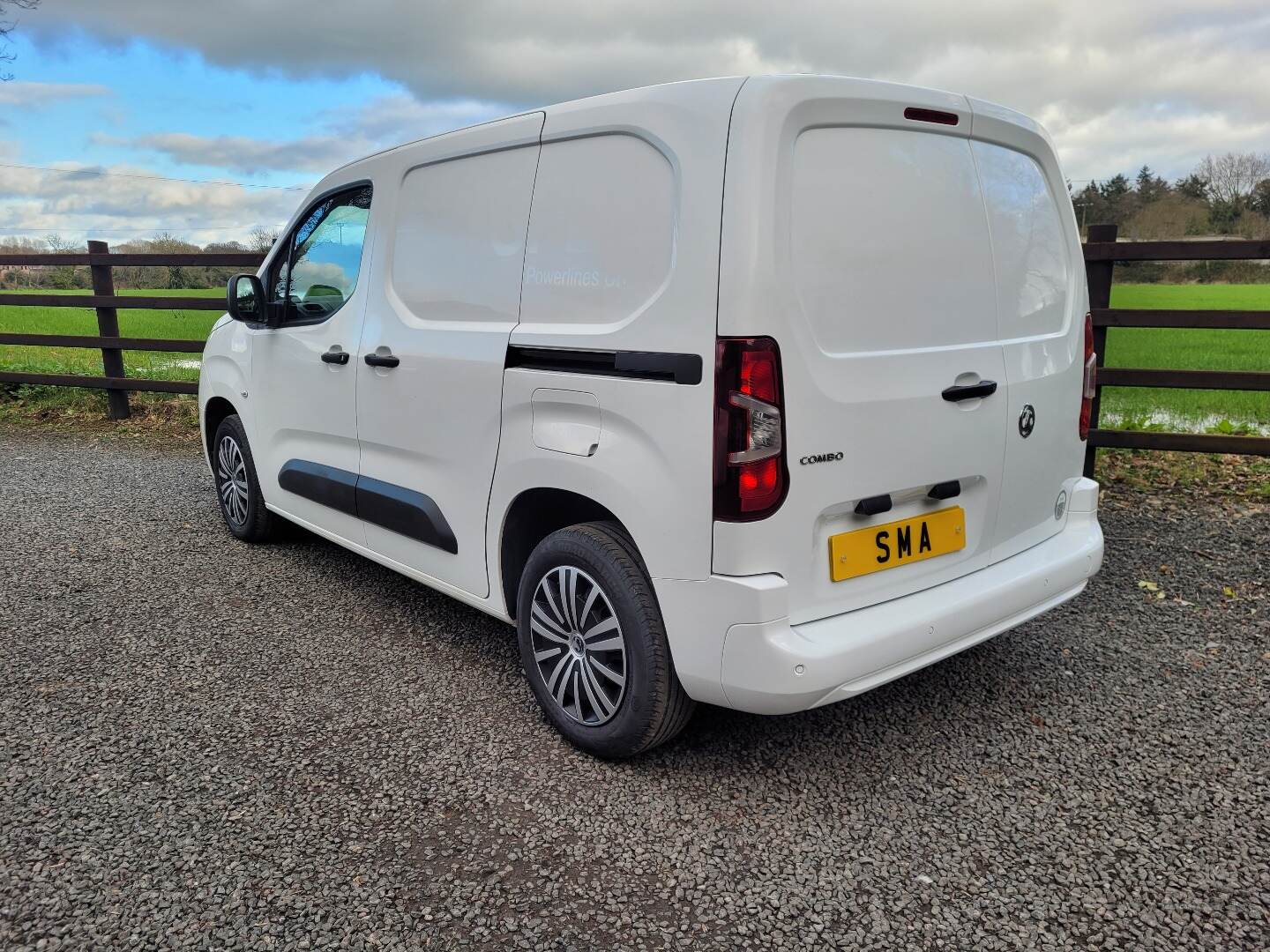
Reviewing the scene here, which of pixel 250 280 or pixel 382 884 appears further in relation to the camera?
pixel 250 280

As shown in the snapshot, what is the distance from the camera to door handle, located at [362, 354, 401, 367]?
11.1 ft

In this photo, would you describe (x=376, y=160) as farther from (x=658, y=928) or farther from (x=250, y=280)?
(x=658, y=928)

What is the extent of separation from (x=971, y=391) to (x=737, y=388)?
827mm

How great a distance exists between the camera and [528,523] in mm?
2996

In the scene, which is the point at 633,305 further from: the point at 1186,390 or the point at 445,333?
the point at 1186,390

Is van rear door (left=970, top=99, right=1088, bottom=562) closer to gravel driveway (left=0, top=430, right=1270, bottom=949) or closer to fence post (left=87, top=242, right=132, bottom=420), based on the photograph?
gravel driveway (left=0, top=430, right=1270, bottom=949)

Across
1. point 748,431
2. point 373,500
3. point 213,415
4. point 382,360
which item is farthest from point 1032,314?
point 213,415

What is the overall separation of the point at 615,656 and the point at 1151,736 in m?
1.76

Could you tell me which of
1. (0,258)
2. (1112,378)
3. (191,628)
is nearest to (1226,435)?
(1112,378)

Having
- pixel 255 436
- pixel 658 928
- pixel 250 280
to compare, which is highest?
pixel 250 280

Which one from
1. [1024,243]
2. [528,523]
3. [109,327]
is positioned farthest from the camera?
[109,327]

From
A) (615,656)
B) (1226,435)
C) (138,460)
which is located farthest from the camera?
(138,460)

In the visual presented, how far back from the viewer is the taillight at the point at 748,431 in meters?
2.21

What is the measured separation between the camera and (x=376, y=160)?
3674 mm
